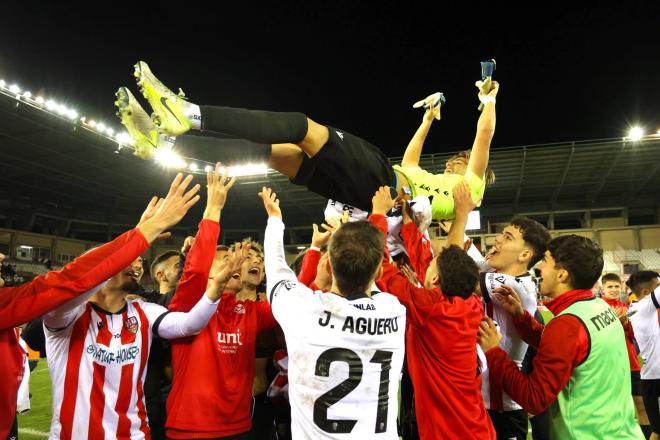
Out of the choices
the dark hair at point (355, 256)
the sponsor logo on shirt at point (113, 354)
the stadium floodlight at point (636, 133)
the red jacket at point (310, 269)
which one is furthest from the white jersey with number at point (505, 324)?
the stadium floodlight at point (636, 133)

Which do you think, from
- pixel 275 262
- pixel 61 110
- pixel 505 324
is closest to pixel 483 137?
pixel 505 324

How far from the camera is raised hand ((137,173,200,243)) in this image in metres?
2.32

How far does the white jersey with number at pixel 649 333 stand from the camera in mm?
5551

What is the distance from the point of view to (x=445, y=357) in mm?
2758

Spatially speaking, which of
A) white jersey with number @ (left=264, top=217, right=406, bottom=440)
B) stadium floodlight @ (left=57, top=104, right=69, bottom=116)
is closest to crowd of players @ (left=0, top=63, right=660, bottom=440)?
white jersey with number @ (left=264, top=217, right=406, bottom=440)

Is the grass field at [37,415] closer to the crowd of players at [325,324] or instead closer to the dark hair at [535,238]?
the dark hair at [535,238]

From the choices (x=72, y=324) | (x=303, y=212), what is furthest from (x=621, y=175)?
(x=72, y=324)

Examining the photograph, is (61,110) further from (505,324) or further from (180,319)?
(505,324)

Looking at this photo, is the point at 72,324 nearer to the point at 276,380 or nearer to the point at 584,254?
the point at 276,380

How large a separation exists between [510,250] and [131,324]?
2.56m

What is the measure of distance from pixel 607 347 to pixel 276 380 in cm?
215

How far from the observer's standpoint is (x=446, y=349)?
2.75 m

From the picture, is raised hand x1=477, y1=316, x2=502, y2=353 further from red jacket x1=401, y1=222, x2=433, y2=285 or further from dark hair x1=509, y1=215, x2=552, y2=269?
dark hair x1=509, y1=215, x2=552, y2=269

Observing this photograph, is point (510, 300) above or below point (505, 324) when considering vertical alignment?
above
